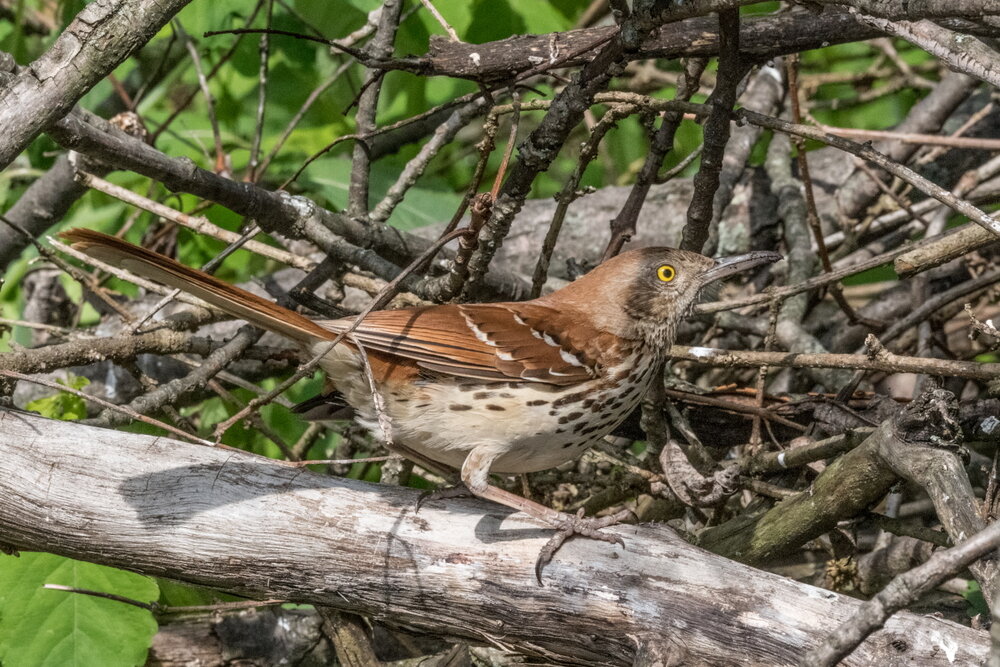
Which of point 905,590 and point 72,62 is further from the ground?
point 72,62

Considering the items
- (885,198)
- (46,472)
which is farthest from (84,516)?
(885,198)

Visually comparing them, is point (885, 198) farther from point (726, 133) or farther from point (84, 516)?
point (84, 516)

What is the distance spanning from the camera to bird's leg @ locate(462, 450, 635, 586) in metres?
2.42

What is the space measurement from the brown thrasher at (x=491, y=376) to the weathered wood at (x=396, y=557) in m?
0.20

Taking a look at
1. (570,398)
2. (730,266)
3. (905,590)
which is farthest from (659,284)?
(905,590)

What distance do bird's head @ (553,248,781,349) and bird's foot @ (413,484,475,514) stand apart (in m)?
0.69

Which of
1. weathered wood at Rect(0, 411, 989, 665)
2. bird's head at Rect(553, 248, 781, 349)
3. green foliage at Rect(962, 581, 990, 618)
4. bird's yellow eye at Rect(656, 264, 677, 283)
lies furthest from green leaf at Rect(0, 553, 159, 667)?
green foliage at Rect(962, 581, 990, 618)

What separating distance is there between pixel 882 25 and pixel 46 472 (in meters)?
2.20

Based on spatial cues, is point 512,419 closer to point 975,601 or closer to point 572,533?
point 572,533

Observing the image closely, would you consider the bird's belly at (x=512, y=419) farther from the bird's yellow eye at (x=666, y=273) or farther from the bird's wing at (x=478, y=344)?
the bird's yellow eye at (x=666, y=273)

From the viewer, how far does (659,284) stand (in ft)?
10.5

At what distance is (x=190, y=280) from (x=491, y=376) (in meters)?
0.87

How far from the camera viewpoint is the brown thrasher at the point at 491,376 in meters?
2.74

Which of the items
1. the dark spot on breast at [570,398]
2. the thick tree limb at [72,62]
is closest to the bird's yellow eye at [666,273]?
the dark spot on breast at [570,398]
